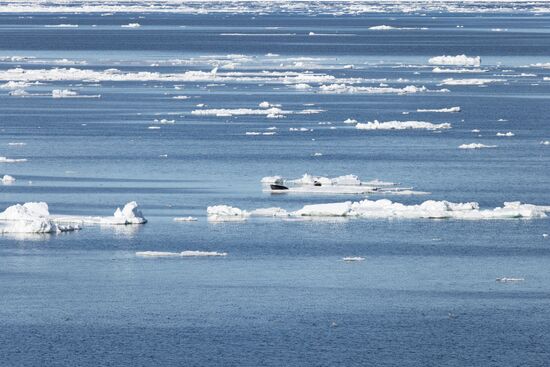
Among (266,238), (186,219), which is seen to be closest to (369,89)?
(186,219)

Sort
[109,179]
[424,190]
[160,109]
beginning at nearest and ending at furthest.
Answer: [424,190] → [109,179] → [160,109]

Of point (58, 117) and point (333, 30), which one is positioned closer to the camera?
point (58, 117)

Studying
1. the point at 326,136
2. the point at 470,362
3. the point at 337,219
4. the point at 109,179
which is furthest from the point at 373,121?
the point at 470,362

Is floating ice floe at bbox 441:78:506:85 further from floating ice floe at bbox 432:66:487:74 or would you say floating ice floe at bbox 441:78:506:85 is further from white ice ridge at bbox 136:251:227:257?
white ice ridge at bbox 136:251:227:257

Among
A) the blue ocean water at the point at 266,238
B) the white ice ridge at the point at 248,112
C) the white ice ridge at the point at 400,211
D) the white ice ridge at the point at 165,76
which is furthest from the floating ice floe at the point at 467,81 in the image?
the white ice ridge at the point at 400,211

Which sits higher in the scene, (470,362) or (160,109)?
(160,109)

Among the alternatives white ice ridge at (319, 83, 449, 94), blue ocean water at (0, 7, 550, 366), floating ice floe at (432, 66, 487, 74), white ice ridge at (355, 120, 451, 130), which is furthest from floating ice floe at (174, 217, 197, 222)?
floating ice floe at (432, 66, 487, 74)

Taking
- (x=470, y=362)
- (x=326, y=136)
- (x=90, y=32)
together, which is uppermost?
(x=90, y=32)

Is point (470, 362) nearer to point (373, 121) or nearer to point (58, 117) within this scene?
point (373, 121)
